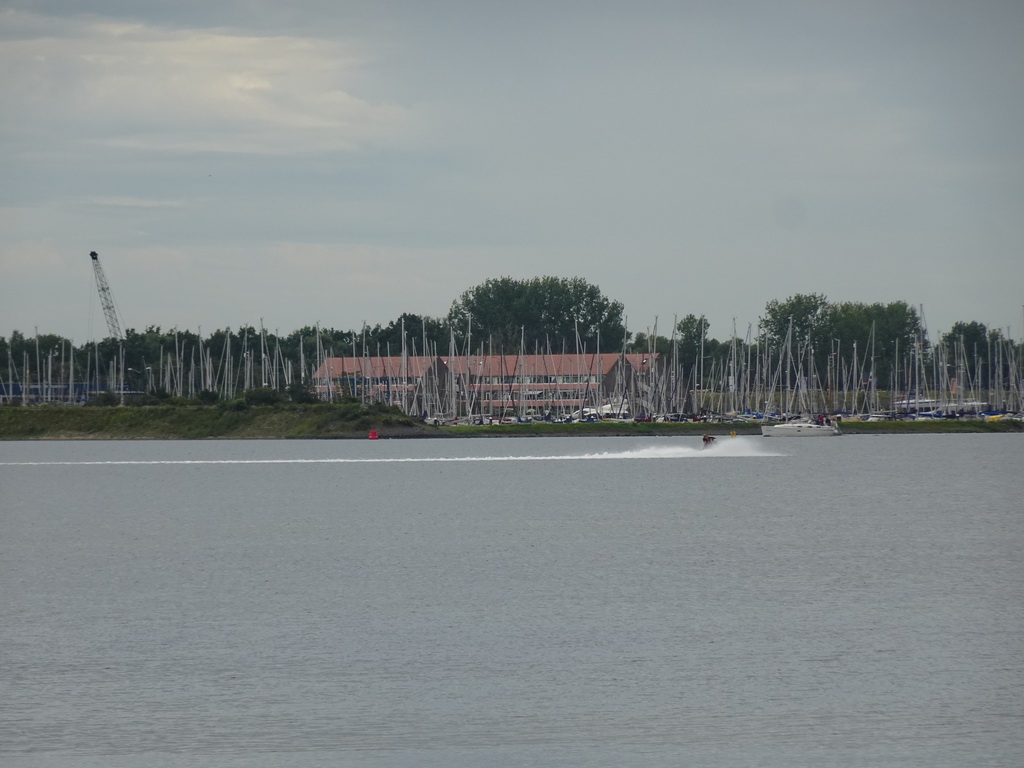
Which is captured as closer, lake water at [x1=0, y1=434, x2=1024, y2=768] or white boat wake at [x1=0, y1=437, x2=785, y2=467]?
lake water at [x1=0, y1=434, x2=1024, y2=768]

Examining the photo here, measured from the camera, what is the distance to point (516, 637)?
→ 38594mm

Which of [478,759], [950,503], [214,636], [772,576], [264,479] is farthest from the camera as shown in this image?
[264,479]

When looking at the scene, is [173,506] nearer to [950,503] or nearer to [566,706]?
[950,503]

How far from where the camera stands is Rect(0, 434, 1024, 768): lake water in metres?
26.2

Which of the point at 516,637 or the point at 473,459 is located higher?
the point at 516,637

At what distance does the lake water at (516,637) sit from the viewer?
1033 inches

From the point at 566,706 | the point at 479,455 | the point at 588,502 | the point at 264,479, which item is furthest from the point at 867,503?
the point at 479,455

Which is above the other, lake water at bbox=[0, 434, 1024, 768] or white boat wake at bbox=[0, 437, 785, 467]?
lake water at bbox=[0, 434, 1024, 768]

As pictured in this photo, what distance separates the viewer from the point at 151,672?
109 feet

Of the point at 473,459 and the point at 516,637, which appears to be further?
the point at 473,459

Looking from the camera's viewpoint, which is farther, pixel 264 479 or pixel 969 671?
pixel 264 479

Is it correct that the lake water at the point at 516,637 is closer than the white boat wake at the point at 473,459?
Yes

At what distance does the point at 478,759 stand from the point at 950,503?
7780 centimetres

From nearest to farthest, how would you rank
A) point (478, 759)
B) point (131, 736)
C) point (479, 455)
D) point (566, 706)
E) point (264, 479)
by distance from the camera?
point (478, 759) < point (131, 736) < point (566, 706) < point (264, 479) < point (479, 455)
